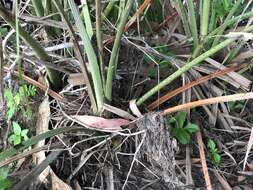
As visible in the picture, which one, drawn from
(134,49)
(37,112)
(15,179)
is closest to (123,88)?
(134,49)

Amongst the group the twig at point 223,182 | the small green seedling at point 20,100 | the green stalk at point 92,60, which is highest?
the green stalk at point 92,60

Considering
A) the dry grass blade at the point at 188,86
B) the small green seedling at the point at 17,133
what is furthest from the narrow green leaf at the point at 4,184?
the dry grass blade at the point at 188,86

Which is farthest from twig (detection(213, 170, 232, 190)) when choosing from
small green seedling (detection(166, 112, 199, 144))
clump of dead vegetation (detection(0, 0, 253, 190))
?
small green seedling (detection(166, 112, 199, 144))

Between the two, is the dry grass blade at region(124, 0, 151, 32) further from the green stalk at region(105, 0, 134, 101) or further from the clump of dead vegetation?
the green stalk at region(105, 0, 134, 101)

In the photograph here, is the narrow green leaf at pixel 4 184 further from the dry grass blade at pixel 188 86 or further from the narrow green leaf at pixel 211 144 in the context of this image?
the narrow green leaf at pixel 211 144

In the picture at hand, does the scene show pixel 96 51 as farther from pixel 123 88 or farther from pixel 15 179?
pixel 15 179

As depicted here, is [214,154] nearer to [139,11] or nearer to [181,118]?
[181,118]

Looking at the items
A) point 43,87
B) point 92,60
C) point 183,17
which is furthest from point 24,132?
point 183,17
